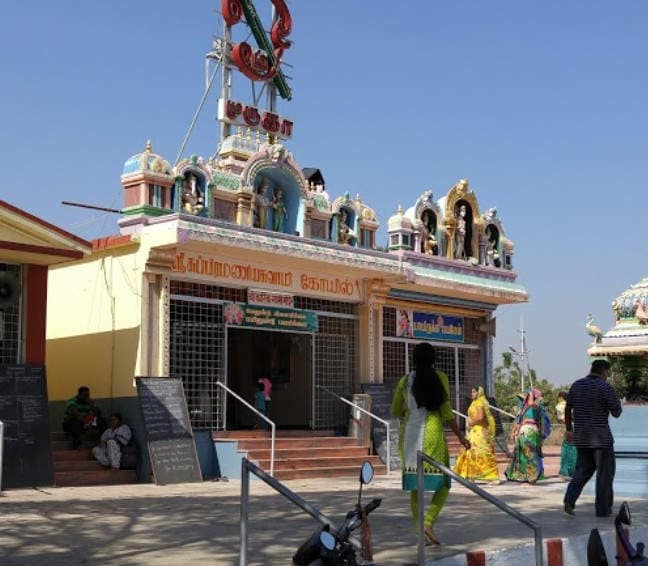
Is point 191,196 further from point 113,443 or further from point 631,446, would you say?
point 631,446

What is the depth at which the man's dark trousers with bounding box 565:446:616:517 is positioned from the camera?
9.80 meters

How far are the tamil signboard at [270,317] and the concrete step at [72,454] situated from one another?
3.32 m

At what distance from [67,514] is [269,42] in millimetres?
13572

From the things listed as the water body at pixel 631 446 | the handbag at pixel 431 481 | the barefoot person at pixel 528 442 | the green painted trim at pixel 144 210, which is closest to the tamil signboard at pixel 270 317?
the green painted trim at pixel 144 210

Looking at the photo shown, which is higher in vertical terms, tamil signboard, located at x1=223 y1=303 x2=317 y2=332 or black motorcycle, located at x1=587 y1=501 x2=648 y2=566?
tamil signboard, located at x1=223 y1=303 x2=317 y2=332

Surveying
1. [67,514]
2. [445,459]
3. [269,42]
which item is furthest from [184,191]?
[445,459]

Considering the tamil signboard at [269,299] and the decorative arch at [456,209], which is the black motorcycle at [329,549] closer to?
the tamil signboard at [269,299]

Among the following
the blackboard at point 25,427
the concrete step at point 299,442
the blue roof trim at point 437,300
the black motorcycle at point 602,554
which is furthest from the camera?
the blue roof trim at point 437,300

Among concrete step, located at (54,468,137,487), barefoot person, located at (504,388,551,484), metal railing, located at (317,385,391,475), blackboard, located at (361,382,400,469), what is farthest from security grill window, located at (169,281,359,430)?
barefoot person, located at (504,388,551,484)

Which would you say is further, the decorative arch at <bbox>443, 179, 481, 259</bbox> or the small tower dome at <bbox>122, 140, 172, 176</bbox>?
the decorative arch at <bbox>443, 179, 481, 259</bbox>

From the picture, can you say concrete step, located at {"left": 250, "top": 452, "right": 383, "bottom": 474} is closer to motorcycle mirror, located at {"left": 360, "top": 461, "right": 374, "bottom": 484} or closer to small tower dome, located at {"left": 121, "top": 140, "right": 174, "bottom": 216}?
small tower dome, located at {"left": 121, "top": 140, "right": 174, "bottom": 216}

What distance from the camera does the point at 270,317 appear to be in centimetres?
1764

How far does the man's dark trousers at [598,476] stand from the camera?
9.80 metres

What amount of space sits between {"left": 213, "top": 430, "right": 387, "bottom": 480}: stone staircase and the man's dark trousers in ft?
20.4
